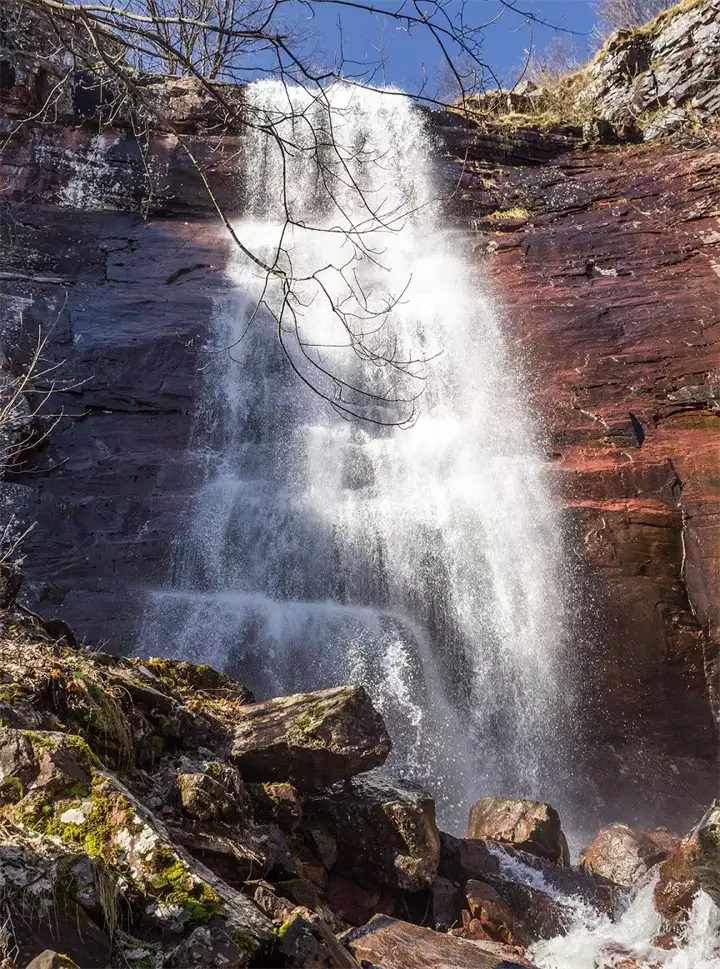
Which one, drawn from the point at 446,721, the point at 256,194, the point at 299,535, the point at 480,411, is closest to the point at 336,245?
the point at 256,194

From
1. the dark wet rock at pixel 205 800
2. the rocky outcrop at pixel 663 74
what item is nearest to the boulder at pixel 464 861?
the dark wet rock at pixel 205 800

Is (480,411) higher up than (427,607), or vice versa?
(480,411)

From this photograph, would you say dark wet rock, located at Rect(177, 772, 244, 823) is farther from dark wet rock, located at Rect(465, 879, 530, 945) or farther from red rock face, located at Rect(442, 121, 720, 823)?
red rock face, located at Rect(442, 121, 720, 823)

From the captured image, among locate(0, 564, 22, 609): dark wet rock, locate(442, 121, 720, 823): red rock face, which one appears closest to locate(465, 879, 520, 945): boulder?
locate(0, 564, 22, 609): dark wet rock

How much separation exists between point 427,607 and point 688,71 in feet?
47.0

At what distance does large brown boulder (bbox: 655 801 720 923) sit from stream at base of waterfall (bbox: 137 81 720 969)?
51 centimetres

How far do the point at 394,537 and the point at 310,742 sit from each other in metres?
5.70

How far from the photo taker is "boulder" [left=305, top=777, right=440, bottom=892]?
13.8 feet

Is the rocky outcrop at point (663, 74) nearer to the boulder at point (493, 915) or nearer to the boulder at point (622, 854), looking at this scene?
the boulder at point (622, 854)

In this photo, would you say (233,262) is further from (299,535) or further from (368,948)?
(368,948)

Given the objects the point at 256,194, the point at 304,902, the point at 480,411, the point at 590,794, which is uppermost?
the point at 256,194

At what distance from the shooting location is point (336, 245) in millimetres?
15445

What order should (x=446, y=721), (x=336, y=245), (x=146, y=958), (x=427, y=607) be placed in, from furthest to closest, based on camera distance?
(x=336, y=245) → (x=427, y=607) → (x=446, y=721) → (x=146, y=958)

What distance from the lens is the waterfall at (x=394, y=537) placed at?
8227mm
